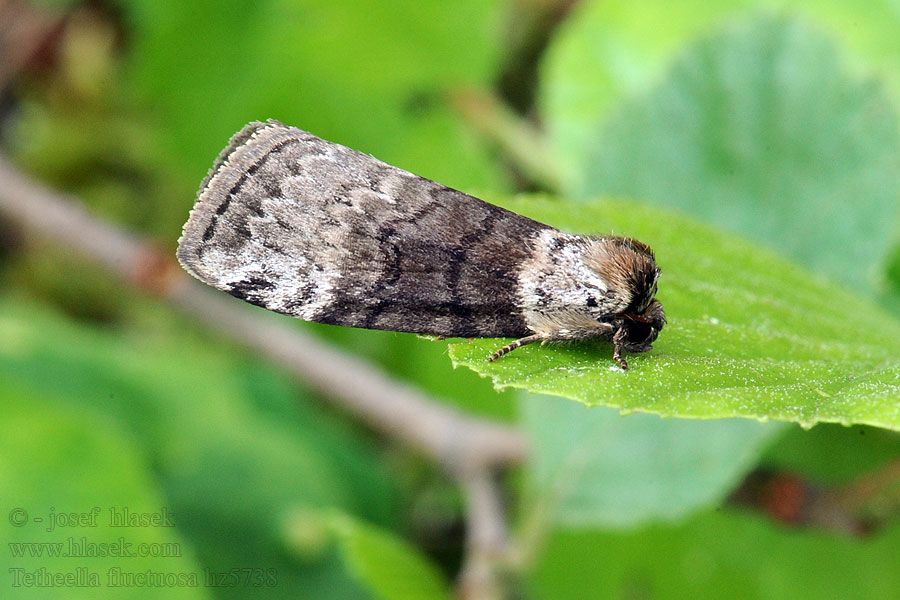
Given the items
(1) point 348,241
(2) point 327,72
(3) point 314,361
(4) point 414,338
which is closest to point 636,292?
(1) point 348,241

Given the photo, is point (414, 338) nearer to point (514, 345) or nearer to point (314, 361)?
point (314, 361)

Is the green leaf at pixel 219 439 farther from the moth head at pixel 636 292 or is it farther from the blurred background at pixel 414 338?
the moth head at pixel 636 292

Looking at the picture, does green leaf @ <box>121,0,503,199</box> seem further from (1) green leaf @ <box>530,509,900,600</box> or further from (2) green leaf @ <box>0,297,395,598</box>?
(1) green leaf @ <box>530,509,900,600</box>

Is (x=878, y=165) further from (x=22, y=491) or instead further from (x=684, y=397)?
(x=22, y=491)

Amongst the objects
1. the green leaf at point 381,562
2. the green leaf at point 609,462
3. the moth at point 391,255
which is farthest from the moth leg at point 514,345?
the green leaf at point 381,562

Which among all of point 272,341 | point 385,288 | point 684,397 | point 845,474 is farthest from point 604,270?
point 272,341

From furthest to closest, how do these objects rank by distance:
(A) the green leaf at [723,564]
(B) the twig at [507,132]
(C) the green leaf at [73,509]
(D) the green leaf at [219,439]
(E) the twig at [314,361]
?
(B) the twig at [507,132], (D) the green leaf at [219,439], (E) the twig at [314,361], (A) the green leaf at [723,564], (C) the green leaf at [73,509]

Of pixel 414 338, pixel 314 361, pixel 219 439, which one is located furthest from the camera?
pixel 414 338
